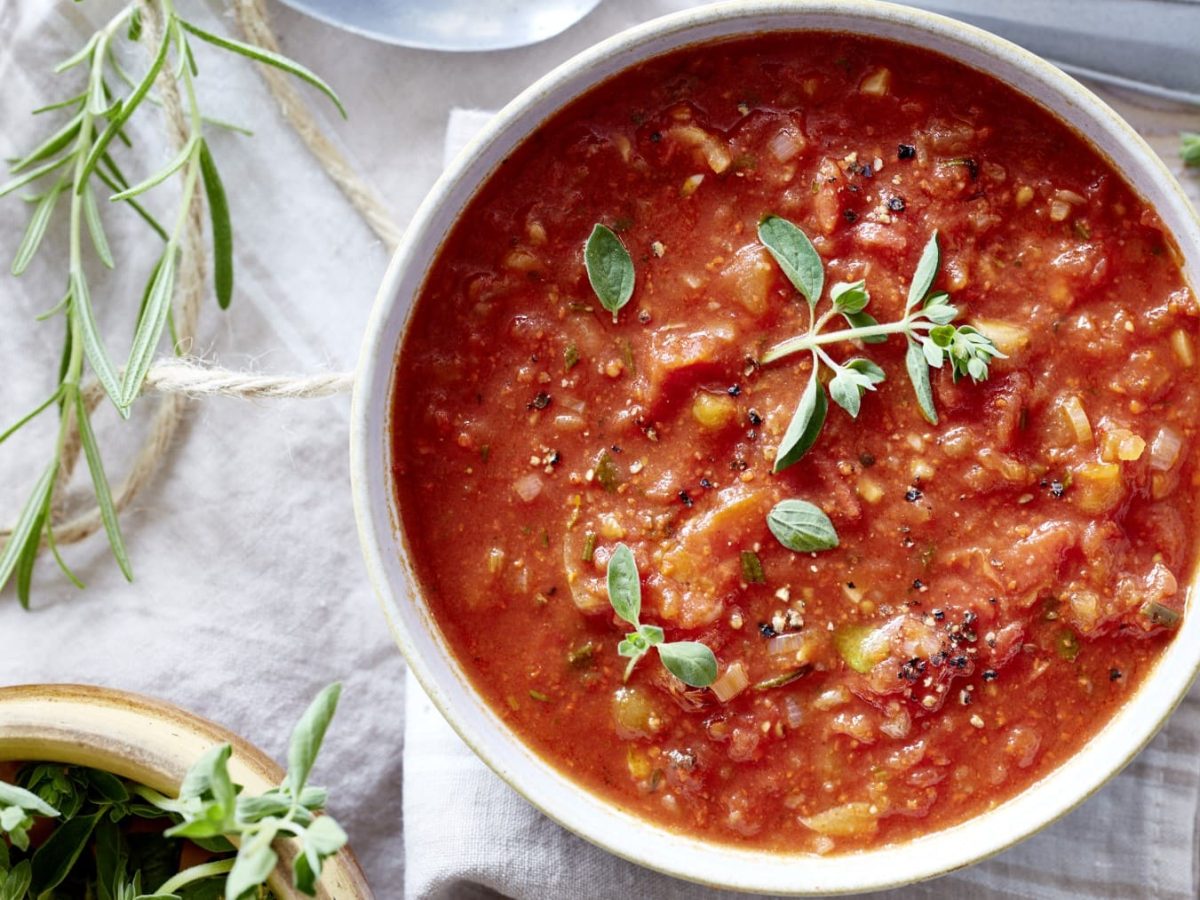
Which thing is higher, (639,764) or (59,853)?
(639,764)

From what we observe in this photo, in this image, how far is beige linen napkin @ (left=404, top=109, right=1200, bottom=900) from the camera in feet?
9.64


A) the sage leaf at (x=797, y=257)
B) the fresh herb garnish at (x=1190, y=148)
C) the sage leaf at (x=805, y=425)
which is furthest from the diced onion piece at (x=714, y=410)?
the fresh herb garnish at (x=1190, y=148)

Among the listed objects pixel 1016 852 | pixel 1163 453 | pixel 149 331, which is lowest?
pixel 1016 852

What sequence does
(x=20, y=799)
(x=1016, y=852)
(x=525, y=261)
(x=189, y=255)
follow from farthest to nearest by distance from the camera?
(x=189, y=255)
(x=1016, y=852)
(x=525, y=261)
(x=20, y=799)

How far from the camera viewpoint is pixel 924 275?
2.40m

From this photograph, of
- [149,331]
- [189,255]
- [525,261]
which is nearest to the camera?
[525,261]

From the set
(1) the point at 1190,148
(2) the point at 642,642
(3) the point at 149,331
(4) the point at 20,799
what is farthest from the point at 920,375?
(4) the point at 20,799

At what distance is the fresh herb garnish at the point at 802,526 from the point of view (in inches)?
96.2

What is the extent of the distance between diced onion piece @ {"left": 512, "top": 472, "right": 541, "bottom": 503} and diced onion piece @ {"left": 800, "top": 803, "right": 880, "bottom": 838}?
874 mm

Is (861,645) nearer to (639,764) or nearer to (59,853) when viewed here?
(639,764)

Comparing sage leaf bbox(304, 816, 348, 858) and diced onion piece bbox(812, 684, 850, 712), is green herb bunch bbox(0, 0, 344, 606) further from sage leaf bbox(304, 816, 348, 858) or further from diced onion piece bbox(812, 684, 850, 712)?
diced onion piece bbox(812, 684, 850, 712)

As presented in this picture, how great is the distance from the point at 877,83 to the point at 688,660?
4.04ft

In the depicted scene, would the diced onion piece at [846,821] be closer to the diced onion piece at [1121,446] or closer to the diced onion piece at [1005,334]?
the diced onion piece at [1121,446]

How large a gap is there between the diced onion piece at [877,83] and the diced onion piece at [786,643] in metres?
1.11
